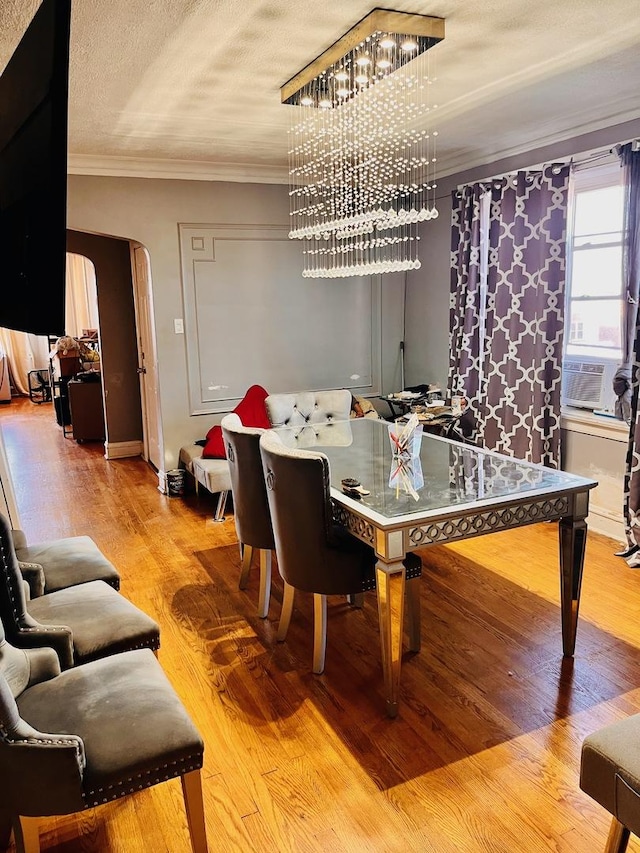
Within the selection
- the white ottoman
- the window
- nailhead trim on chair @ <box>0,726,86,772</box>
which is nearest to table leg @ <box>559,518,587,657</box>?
the window

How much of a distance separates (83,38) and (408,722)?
291 centimetres

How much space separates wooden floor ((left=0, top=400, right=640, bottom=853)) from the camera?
187cm

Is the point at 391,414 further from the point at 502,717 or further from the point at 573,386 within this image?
the point at 502,717

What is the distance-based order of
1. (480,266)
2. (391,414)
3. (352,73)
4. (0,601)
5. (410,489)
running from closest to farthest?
(0,601)
(410,489)
(352,73)
(480,266)
(391,414)

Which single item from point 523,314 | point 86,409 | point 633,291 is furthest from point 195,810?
point 86,409

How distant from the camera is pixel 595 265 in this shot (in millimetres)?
4062

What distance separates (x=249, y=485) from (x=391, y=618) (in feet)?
3.15

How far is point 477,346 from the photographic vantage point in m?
4.77

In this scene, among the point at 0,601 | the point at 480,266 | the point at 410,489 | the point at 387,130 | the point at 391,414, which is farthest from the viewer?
the point at 391,414

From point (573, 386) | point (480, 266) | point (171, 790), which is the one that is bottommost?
point (171, 790)

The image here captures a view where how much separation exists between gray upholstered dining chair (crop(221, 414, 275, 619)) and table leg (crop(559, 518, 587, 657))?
4.21 ft

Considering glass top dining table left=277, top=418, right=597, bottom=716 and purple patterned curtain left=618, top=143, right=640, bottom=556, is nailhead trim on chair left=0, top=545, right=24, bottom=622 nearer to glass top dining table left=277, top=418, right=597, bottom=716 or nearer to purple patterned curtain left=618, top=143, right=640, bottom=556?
glass top dining table left=277, top=418, right=597, bottom=716

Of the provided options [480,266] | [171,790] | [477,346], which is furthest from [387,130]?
[171,790]

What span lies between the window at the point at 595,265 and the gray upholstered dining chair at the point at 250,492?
2.43m
